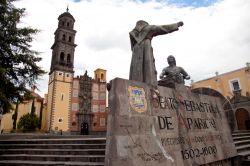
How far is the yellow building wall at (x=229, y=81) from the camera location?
96.4 ft

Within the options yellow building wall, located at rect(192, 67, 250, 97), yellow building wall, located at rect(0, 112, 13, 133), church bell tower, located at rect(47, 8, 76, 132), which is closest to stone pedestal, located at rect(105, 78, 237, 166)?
yellow building wall, located at rect(192, 67, 250, 97)

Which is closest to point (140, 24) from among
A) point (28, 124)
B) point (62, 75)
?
point (28, 124)

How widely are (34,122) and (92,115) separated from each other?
35.7 ft

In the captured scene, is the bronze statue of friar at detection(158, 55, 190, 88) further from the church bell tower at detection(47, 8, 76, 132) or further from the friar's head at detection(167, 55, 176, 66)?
the church bell tower at detection(47, 8, 76, 132)

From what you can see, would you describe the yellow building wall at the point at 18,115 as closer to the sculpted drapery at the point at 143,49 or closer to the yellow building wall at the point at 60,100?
the yellow building wall at the point at 60,100

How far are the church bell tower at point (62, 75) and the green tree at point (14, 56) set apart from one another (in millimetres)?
24285

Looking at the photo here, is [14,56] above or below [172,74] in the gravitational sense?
above

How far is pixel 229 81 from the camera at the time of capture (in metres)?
31.6

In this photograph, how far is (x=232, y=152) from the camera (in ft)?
19.4

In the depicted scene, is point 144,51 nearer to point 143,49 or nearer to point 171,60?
point 143,49

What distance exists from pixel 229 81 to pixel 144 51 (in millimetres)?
31823

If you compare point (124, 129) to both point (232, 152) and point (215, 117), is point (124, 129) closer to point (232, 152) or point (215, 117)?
point (215, 117)

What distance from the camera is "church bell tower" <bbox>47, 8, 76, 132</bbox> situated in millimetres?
32838

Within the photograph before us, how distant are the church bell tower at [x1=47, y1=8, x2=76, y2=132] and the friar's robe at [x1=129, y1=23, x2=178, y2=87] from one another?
30.3m
